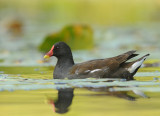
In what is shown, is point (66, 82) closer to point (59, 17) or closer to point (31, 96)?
point (31, 96)

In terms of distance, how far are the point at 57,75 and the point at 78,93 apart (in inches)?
69.7

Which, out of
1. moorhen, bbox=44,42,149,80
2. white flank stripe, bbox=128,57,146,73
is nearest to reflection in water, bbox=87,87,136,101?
moorhen, bbox=44,42,149,80

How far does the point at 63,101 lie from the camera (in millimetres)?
6039

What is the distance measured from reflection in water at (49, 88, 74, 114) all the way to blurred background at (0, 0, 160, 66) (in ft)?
13.2

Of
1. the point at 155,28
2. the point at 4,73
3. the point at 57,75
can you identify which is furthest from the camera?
the point at 155,28

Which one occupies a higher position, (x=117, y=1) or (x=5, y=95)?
(x=5, y=95)

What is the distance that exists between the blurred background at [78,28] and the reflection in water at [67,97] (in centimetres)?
402

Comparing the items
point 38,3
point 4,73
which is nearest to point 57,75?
point 4,73

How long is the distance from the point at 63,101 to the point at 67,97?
0.29m

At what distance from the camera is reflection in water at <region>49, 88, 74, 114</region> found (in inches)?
219

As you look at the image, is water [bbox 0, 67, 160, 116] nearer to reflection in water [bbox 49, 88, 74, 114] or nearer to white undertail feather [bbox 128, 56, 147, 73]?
reflection in water [bbox 49, 88, 74, 114]

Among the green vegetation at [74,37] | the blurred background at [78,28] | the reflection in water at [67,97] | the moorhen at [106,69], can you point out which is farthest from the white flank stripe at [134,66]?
the green vegetation at [74,37]

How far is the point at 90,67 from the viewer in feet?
26.3

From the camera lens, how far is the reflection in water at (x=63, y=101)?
5575mm
